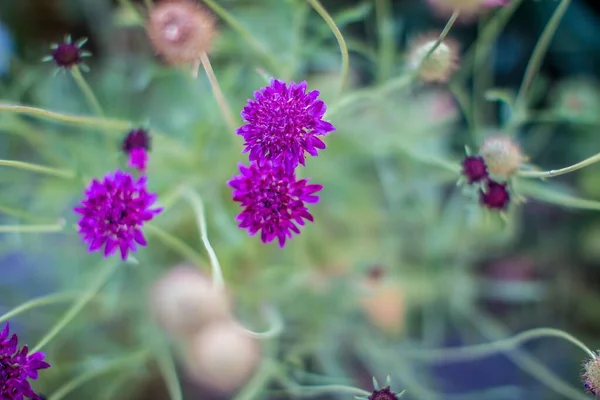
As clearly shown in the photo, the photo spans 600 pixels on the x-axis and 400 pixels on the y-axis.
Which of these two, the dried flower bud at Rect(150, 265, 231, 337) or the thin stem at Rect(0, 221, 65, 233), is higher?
the dried flower bud at Rect(150, 265, 231, 337)

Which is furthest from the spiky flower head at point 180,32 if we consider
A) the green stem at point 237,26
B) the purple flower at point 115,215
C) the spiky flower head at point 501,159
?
the spiky flower head at point 501,159

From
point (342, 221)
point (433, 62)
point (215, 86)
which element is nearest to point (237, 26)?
point (215, 86)

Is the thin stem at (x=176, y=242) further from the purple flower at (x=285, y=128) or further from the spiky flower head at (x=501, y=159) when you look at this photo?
the spiky flower head at (x=501, y=159)

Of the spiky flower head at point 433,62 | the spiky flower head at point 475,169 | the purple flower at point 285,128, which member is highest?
the spiky flower head at point 433,62

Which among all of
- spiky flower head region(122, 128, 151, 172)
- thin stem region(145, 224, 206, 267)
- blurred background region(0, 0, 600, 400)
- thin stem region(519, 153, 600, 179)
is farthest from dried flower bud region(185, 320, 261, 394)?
thin stem region(519, 153, 600, 179)

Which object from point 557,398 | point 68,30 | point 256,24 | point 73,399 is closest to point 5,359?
point 73,399

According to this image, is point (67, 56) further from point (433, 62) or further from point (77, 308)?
point (433, 62)

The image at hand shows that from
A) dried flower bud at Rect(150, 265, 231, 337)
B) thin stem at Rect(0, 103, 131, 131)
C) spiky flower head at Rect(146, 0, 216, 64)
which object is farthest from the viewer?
dried flower bud at Rect(150, 265, 231, 337)

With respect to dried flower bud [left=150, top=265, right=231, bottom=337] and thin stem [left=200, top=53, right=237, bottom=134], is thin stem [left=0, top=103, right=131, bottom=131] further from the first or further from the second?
dried flower bud [left=150, top=265, right=231, bottom=337]
